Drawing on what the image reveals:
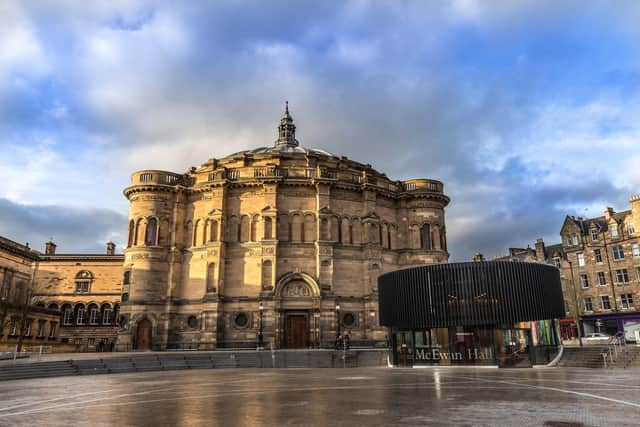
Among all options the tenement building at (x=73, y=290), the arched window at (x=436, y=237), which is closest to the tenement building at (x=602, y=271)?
the arched window at (x=436, y=237)

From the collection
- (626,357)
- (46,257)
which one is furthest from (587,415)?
(46,257)

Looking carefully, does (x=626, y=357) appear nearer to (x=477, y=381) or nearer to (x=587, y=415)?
(x=477, y=381)

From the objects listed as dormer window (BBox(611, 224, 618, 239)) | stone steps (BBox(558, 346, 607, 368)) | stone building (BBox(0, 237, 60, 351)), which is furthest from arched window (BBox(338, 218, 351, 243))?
dormer window (BBox(611, 224, 618, 239))

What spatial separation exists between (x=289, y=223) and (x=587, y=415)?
37.5 m

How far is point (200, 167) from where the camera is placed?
53625 mm

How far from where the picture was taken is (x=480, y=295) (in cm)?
2934

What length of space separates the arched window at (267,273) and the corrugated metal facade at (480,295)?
660 inches

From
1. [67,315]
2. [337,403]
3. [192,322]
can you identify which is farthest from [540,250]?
[67,315]

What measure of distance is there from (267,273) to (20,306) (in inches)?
1049

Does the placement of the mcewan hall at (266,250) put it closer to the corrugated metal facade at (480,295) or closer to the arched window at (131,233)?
the arched window at (131,233)

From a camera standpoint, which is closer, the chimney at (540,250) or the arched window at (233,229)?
the arched window at (233,229)

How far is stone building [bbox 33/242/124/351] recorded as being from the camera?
64312 mm

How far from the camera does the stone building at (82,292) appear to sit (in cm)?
6431

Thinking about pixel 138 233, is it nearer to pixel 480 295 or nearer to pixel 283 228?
pixel 283 228
